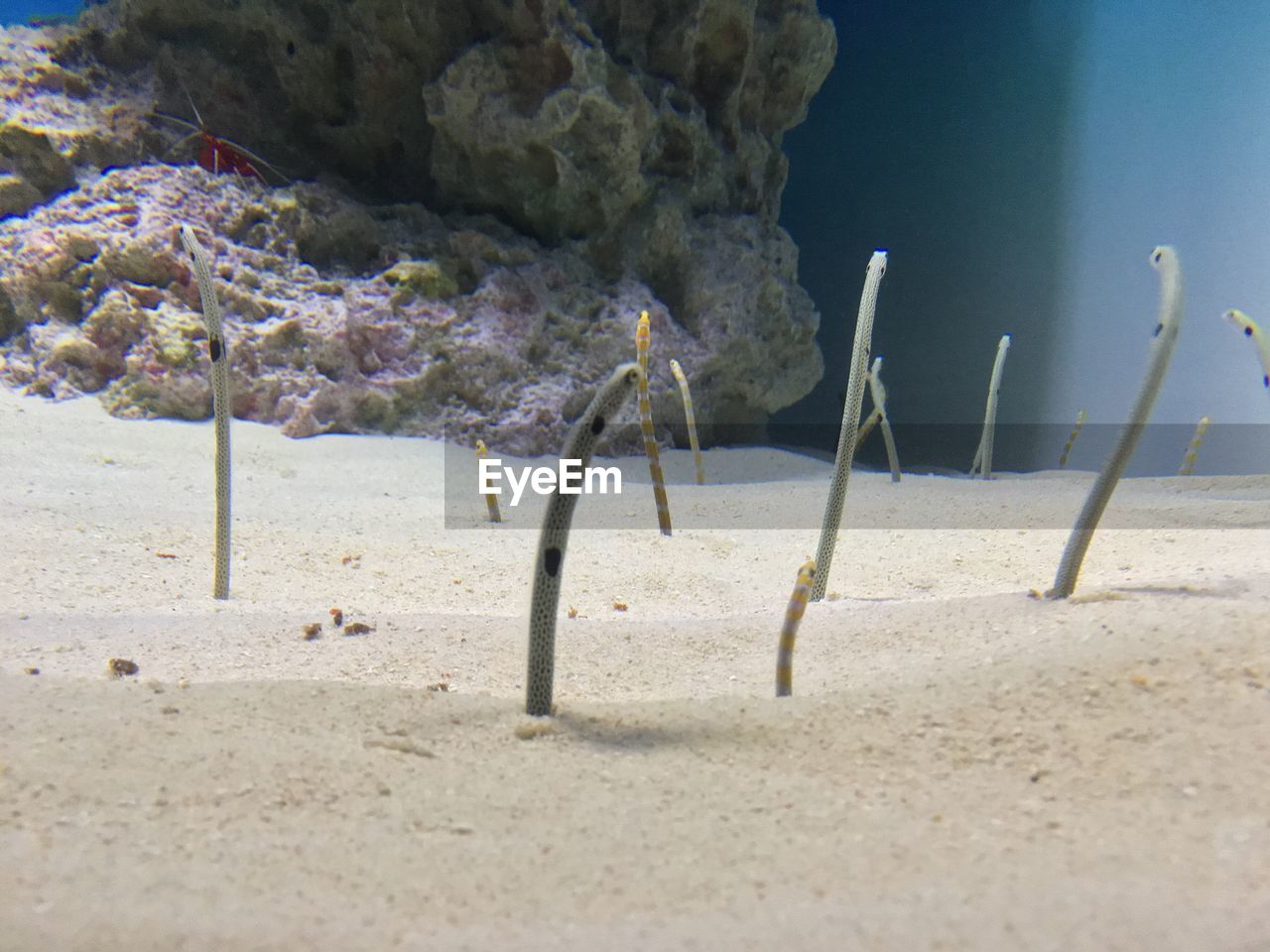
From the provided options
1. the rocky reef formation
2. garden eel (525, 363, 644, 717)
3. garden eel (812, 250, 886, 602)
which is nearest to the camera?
garden eel (525, 363, 644, 717)

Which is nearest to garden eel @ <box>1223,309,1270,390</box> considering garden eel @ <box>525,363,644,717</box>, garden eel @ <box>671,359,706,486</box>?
garden eel @ <box>525,363,644,717</box>

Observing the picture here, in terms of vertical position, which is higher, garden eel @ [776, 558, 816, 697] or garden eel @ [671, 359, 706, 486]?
garden eel @ [671, 359, 706, 486]

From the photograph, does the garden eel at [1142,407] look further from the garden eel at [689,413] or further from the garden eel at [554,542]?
the garden eel at [689,413]

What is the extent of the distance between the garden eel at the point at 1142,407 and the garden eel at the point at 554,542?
4.18ft

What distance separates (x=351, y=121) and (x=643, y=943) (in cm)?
723

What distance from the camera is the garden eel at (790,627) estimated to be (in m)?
1.63

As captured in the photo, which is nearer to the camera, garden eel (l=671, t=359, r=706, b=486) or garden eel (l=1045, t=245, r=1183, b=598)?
garden eel (l=1045, t=245, r=1183, b=598)

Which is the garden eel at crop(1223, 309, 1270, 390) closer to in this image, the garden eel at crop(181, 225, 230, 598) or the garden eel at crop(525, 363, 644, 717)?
the garden eel at crop(525, 363, 644, 717)

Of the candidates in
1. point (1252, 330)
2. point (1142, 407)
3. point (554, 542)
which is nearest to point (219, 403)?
point (554, 542)

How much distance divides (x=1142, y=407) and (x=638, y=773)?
5.08 ft

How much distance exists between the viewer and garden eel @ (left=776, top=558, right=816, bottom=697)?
1632mm

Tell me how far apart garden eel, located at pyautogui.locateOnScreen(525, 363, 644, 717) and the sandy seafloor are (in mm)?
88

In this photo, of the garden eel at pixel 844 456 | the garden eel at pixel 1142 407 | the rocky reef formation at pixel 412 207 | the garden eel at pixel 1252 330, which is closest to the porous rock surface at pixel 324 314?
the rocky reef formation at pixel 412 207

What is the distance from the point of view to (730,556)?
12.0 ft
